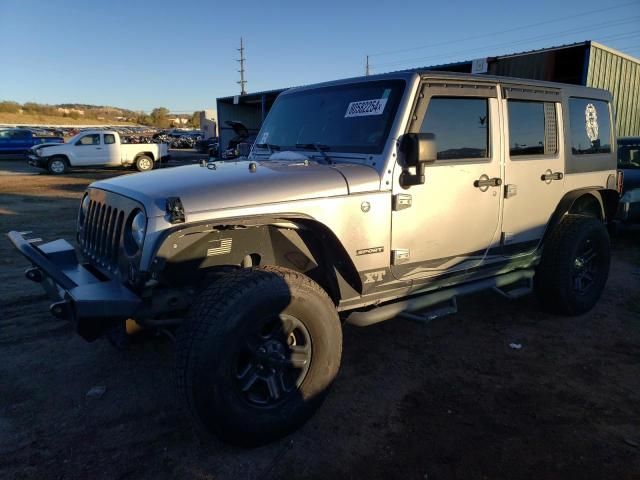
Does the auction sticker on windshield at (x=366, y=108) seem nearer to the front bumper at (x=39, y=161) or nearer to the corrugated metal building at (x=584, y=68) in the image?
the corrugated metal building at (x=584, y=68)

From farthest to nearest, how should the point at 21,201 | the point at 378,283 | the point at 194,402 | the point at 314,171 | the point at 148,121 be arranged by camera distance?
the point at 148,121 → the point at 21,201 → the point at 378,283 → the point at 314,171 → the point at 194,402

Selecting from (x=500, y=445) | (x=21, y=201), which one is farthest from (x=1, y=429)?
(x=21, y=201)

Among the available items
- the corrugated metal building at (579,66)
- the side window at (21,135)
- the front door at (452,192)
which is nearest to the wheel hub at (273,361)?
the front door at (452,192)

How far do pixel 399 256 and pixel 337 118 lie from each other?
3.77ft

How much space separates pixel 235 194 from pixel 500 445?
6.88 ft

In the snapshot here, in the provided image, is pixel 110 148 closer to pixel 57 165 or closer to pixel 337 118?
pixel 57 165

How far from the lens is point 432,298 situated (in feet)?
11.6

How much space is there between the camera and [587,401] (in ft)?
10.5

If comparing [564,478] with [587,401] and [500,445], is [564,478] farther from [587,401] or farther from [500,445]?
[587,401]

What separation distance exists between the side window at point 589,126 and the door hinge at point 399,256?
2.26 meters

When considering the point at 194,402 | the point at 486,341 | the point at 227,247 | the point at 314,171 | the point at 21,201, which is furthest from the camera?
the point at 21,201

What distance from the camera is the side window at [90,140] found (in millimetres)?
19875

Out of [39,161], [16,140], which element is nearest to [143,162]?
[39,161]

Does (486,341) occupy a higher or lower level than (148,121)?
lower
